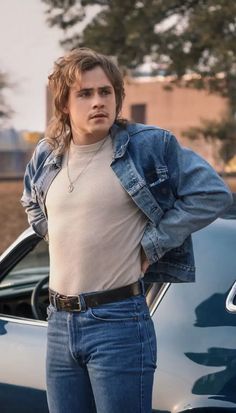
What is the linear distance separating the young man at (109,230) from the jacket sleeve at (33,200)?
0.70ft

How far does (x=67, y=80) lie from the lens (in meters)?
2.50

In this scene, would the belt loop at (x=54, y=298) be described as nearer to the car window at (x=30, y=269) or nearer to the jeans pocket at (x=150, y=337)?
the jeans pocket at (x=150, y=337)

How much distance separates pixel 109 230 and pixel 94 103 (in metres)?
0.38

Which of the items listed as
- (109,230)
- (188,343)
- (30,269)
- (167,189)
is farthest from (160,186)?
(30,269)

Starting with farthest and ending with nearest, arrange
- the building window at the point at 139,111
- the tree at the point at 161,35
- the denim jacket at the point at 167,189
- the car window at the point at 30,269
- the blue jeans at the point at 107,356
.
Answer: the building window at the point at 139,111, the tree at the point at 161,35, the car window at the point at 30,269, the denim jacket at the point at 167,189, the blue jeans at the point at 107,356

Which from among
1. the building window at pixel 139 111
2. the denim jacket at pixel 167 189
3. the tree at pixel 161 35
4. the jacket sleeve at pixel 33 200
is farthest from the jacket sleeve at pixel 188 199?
the building window at pixel 139 111

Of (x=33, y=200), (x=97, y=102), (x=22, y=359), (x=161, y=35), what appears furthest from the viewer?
(x=161, y=35)

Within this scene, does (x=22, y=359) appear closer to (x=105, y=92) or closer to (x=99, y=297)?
(x=99, y=297)

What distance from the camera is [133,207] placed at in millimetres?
2475

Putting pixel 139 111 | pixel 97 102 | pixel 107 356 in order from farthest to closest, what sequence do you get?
pixel 139 111 < pixel 97 102 < pixel 107 356

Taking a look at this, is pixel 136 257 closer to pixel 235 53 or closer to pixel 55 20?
pixel 235 53

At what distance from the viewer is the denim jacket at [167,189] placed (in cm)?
247

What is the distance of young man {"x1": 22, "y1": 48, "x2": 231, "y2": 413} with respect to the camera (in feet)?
7.88

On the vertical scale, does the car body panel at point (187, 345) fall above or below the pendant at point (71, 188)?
below
